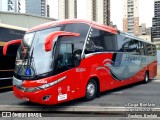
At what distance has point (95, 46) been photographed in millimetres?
11227

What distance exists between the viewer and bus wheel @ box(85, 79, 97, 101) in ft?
34.7

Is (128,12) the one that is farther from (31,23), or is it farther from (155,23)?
(31,23)

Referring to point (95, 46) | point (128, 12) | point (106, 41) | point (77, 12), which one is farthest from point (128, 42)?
point (128, 12)

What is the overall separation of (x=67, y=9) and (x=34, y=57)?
40.0 m

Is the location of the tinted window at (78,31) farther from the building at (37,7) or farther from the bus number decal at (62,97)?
the building at (37,7)

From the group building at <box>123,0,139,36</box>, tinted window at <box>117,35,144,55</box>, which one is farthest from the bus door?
building at <box>123,0,139,36</box>

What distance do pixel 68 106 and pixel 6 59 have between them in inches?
212

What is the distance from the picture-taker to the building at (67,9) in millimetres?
47344

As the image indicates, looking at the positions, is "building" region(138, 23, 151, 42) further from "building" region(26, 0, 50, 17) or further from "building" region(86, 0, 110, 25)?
"building" region(26, 0, 50, 17)

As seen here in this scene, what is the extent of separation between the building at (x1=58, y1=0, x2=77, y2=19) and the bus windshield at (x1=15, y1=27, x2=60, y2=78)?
3795 centimetres

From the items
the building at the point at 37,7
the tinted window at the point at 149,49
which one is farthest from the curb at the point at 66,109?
the building at the point at 37,7

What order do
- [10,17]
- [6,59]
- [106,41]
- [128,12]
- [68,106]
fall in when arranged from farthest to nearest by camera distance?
1. [128,12]
2. [10,17]
3. [6,59]
4. [106,41]
5. [68,106]

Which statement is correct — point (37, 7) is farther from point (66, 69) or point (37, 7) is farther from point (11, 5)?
point (66, 69)

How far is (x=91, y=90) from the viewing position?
35.7 feet
